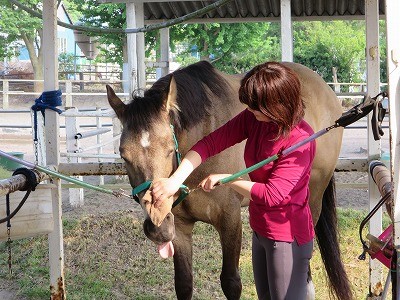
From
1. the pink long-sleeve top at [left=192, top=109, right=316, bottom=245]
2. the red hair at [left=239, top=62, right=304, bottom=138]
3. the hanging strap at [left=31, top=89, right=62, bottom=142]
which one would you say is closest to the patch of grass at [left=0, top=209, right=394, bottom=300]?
the hanging strap at [left=31, top=89, right=62, bottom=142]

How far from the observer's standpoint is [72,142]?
7.45 meters

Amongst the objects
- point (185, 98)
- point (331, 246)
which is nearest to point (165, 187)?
point (185, 98)

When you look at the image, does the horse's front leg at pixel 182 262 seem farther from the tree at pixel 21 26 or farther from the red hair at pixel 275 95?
the tree at pixel 21 26

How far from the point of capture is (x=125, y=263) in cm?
537

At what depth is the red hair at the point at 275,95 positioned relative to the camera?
2354mm

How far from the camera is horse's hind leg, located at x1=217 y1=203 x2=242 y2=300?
360 centimetres

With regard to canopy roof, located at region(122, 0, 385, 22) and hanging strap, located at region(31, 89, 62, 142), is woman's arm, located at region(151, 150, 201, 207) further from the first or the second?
canopy roof, located at region(122, 0, 385, 22)

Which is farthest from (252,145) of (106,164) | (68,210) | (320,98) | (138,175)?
(68,210)

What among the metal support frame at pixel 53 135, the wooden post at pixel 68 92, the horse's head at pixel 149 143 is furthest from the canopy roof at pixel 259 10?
the horse's head at pixel 149 143

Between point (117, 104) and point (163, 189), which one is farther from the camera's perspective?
point (117, 104)

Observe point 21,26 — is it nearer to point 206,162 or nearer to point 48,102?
point 48,102

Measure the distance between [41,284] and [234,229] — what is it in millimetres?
2104

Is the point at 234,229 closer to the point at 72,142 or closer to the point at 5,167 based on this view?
the point at 72,142

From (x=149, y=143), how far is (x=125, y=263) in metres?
2.87
